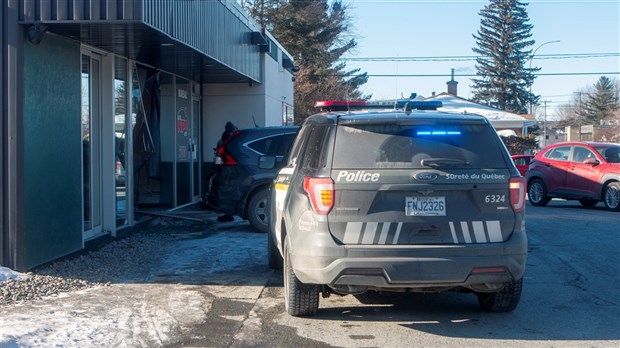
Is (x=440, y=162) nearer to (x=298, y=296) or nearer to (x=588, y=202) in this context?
(x=298, y=296)

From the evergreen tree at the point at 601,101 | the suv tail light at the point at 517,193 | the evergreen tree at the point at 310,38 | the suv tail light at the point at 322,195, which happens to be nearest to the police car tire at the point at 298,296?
the suv tail light at the point at 322,195

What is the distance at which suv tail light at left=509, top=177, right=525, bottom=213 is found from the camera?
6008 mm

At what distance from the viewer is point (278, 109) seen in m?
21.3

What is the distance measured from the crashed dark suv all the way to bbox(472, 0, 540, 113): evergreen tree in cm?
5001

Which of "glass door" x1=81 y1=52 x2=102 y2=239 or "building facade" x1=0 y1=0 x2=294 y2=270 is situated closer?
"building facade" x1=0 y1=0 x2=294 y2=270

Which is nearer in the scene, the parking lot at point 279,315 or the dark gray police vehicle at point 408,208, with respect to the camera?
the dark gray police vehicle at point 408,208

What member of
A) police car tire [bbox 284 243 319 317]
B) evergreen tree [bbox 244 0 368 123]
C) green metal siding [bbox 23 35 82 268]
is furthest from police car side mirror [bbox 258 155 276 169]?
evergreen tree [bbox 244 0 368 123]

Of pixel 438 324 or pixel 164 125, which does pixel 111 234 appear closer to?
pixel 164 125

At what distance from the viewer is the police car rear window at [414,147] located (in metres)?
5.94

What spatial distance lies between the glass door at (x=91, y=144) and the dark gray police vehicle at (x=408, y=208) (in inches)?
197

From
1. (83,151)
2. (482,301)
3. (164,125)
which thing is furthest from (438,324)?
(164,125)

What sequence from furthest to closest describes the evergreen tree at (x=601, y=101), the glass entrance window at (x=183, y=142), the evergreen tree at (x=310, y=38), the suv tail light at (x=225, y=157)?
the evergreen tree at (x=601, y=101)
the evergreen tree at (x=310, y=38)
the glass entrance window at (x=183, y=142)
the suv tail light at (x=225, y=157)

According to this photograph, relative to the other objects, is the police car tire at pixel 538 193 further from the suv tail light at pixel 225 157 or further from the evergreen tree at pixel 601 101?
the evergreen tree at pixel 601 101

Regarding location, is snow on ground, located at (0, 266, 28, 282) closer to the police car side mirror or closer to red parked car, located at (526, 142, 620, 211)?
the police car side mirror
